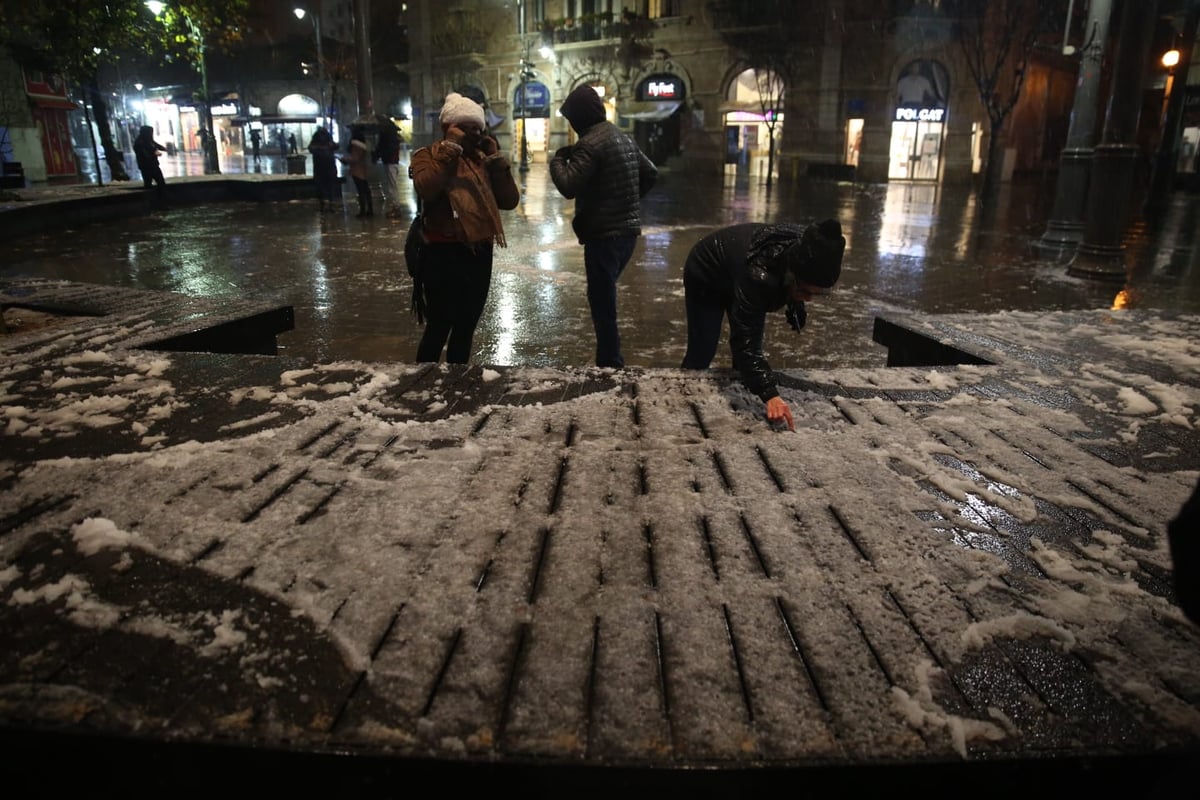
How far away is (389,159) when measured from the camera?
586 inches

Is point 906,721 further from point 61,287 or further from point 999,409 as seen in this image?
point 61,287

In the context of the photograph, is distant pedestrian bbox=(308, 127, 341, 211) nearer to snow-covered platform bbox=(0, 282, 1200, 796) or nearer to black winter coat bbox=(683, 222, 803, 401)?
snow-covered platform bbox=(0, 282, 1200, 796)

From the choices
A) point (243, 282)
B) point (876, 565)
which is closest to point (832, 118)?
point (243, 282)

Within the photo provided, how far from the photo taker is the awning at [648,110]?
38.0 metres

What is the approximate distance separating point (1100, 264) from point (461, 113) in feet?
28.7

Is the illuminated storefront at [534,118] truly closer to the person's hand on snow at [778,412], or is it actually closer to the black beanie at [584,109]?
the black beanie at [584,109]

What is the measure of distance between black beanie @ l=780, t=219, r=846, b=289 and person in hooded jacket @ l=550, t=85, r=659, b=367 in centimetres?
147

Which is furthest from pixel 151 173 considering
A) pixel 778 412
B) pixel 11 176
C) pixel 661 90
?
pixel 661 90

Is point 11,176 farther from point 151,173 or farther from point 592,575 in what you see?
point 592,575

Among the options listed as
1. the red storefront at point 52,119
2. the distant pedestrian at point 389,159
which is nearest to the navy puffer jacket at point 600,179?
the distant pedestrian at point 389,159

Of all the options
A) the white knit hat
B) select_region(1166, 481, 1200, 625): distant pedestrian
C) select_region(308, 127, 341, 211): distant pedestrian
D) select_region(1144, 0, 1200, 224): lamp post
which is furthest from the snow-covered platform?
select_region(1144, 0, 1200, 224): lamp post

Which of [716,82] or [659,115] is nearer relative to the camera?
[716,82]

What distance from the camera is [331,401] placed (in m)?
3.41

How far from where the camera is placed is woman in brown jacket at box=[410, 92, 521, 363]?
420cm
